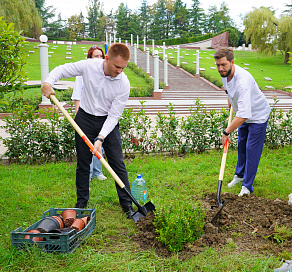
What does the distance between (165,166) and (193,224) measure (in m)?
2.19

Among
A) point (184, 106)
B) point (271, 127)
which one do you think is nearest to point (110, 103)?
point (271, 127)

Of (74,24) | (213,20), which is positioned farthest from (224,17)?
(74,24)

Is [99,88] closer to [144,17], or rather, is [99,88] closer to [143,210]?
[143,210]

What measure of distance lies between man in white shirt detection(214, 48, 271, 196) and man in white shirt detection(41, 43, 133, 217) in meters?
1.23

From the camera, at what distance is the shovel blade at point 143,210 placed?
3.22 meters

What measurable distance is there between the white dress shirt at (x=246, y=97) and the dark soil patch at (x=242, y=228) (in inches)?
41.4

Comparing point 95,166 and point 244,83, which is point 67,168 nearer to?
point 95,166

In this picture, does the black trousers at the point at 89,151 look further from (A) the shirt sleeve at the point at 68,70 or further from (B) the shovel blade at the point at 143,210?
(A) the shirt sleeve at the point at 68,70

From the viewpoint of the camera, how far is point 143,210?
322 centimetres

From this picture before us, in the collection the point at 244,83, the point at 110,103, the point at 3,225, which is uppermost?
the point at 244,83

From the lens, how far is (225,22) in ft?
200

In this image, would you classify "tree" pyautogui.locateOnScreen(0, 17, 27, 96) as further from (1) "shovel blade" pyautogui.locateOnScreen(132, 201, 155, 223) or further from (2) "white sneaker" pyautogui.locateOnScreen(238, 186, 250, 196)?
(2) "white sneaker" pyautogui.locateOnScreen(238, 186, 250, 196)

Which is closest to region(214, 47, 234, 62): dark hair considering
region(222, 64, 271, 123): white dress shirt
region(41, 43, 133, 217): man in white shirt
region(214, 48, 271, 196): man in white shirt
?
region(214, 48, 271, 196): man in white shirt

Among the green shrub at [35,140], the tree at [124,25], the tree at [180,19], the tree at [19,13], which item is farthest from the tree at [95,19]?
the green shrub at [35,140]
